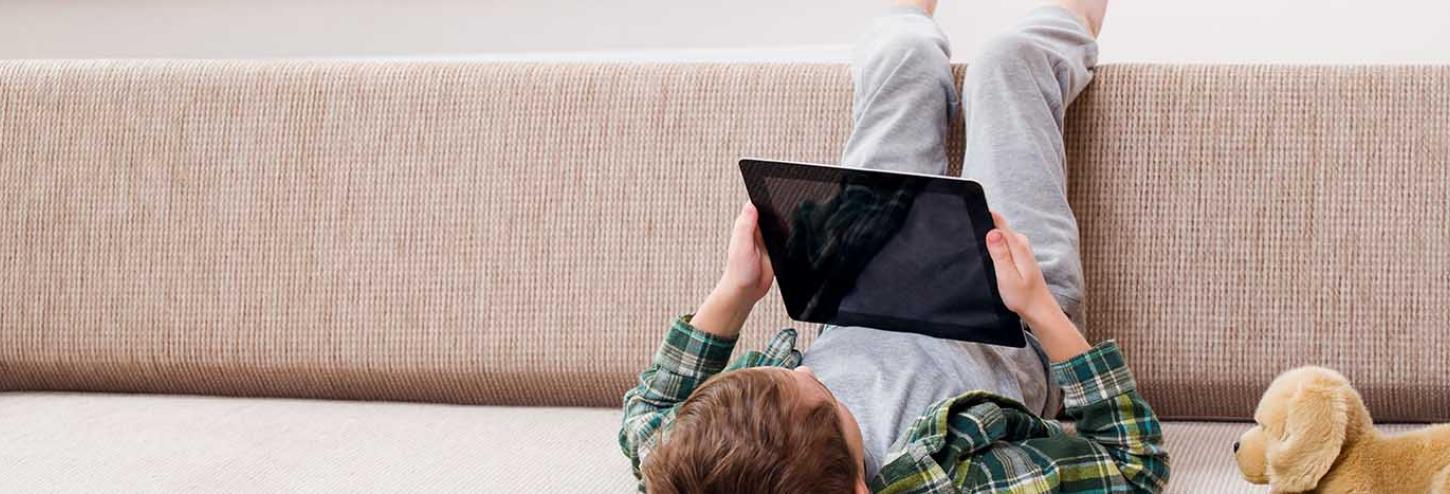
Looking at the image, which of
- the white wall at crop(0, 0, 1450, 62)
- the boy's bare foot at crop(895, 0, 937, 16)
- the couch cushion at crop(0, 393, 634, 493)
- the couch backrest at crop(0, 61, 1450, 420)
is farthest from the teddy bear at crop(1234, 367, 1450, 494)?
the white wall at crop(0, 0, 1450, 62)

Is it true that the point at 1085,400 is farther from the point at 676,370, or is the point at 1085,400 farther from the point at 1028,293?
the point at 676,370

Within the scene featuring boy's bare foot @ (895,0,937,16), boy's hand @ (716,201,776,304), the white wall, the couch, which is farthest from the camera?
the white wall

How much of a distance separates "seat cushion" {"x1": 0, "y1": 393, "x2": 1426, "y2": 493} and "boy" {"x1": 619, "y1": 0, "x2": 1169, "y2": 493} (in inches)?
4.3

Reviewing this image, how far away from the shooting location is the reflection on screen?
44.5 inches

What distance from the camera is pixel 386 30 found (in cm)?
196

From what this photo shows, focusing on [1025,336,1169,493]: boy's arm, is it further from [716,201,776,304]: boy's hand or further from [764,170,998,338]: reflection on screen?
[716,201,776,304]: boy's hand

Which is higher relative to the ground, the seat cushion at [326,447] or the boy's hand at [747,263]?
the boy's hand at [747,263]

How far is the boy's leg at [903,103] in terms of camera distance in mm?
1379

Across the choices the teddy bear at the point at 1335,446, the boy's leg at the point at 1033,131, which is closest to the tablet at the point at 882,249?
the boy's leg at the point at 1033,131

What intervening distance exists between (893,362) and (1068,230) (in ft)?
0.68

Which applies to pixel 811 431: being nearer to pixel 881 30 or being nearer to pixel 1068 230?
pixel 1068 230

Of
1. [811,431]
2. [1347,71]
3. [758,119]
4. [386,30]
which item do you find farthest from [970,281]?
[386,30]

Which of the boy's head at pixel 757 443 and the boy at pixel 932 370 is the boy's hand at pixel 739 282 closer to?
the boy at pixel 932 370

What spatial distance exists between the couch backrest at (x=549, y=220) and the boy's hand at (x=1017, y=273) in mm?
282
